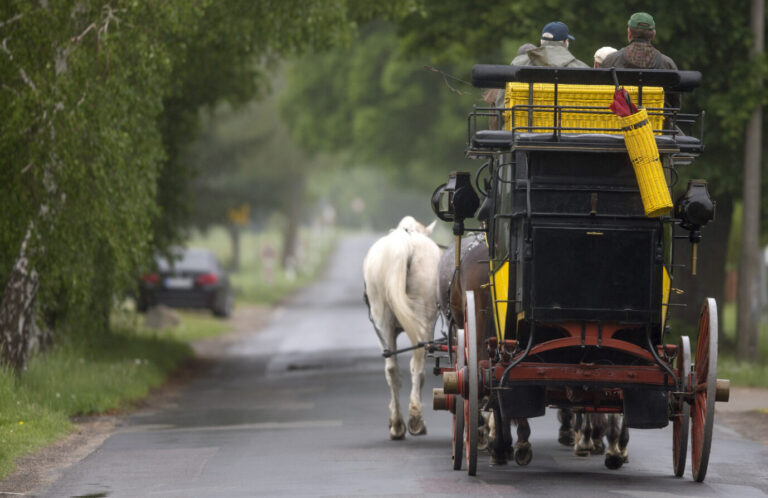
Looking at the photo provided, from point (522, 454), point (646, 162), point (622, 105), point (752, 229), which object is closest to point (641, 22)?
point (622, 105)

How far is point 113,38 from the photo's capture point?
15.8m

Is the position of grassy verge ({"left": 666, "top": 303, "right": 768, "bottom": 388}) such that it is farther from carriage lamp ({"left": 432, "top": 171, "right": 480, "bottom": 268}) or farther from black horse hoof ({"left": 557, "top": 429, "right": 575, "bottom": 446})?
carriage lamp ({"left": 432, "top": 171, "right": 480, "bottom": 268})

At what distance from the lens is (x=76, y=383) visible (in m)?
16.9

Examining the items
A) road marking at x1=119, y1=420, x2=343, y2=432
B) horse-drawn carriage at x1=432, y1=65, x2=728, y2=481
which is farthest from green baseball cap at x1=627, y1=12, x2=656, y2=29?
road marking at x1=119, y1=420, x2=343, y2=432

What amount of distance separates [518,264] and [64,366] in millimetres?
8648

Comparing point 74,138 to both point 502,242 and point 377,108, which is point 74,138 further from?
point 377,108

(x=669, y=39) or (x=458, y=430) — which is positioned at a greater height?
(x=669, y=39)

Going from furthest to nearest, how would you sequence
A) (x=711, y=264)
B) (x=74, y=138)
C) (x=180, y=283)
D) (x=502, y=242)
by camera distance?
(x=180, y=283)
(x=711, y=264)
(x=74, y=138)
(x=502, y=242)

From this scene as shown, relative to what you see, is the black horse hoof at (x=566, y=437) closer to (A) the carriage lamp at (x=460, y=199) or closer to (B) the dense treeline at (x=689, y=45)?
(A) the carriage lamp at (x=460, y=199)

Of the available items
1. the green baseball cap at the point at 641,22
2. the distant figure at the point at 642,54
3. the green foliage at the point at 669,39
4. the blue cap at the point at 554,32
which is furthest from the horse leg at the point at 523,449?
the green foliage at the point at 669,39

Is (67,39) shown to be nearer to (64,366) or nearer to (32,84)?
(32,84)

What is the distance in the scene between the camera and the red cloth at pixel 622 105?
9930 millimetres

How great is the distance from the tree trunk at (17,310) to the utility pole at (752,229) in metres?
9.82

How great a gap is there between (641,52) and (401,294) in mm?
3853
